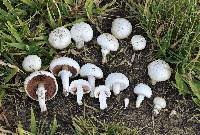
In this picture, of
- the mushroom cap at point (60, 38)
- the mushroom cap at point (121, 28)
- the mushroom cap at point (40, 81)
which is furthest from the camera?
the mushroom cap at point (121, 28)

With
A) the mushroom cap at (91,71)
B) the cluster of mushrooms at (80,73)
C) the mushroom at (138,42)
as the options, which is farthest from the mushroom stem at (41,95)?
the mushroom at (138,42)

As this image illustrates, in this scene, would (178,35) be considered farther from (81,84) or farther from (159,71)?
(81,84)

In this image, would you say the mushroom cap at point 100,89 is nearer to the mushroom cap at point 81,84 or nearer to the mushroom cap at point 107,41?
the mushroom cap at point 81,84

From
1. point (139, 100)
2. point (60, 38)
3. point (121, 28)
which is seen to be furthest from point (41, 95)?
point (121, 28)

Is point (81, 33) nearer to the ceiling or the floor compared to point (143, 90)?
nearer to the ceiling

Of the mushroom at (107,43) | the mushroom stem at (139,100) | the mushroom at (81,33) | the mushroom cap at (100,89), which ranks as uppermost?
the mushroom at (81,33)

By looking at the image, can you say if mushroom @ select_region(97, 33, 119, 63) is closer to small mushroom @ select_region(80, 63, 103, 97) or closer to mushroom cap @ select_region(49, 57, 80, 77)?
small mushroom @ select_region(80, 63, 103, 97)

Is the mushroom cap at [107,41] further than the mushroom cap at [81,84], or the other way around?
the mushroom cap at [107,41]

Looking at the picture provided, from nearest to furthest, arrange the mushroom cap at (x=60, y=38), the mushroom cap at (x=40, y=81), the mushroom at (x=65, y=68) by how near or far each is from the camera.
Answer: the mushroom cap at (x=40, y=81)
the mushroom at (x=65, y=68)
the mushroom cap at (x=60, y=38)
